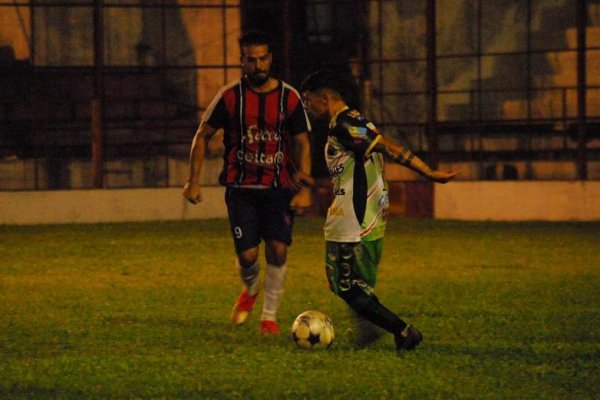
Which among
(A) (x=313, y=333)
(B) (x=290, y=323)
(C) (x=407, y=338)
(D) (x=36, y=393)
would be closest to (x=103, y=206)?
(B) (x=290, y=323)

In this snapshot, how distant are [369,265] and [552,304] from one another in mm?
2920

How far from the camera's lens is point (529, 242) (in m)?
15.9

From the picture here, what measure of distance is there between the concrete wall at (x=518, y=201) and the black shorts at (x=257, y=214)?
448 inches

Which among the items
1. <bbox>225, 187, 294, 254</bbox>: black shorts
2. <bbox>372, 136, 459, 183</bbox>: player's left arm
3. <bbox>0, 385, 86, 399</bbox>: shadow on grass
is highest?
<bbox>372, 136, 459, 183</bbox>: player's left arm

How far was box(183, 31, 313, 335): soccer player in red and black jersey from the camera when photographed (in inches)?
338

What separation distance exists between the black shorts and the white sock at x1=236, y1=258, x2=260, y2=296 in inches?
7.7

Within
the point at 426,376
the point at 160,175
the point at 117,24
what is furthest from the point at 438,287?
the point at 117,24

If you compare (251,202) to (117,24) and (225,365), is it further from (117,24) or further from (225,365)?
(117,24)

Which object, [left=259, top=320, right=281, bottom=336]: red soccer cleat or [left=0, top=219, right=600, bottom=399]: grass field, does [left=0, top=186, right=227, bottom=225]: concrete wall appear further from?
[left=259, top=320, right=281, bottom=336]: red soccer cleat

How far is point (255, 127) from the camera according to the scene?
8609 millimetres

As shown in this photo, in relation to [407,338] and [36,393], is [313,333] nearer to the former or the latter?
[407,338]

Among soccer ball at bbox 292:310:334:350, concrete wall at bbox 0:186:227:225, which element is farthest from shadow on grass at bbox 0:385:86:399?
concrete wall at bbox 0:186:227:225

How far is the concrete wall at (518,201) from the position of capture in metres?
19.5

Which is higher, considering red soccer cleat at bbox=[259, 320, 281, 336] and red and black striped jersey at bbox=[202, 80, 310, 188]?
red and black striped jersey at bbox=[202, 80, 310, 188]
